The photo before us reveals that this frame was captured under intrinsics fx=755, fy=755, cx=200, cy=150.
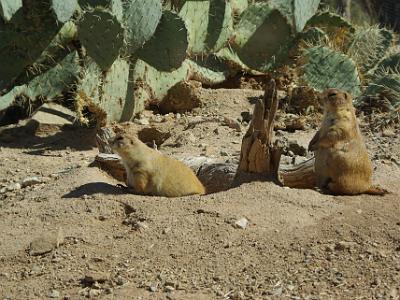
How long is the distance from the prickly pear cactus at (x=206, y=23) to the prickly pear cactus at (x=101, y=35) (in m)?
1.83

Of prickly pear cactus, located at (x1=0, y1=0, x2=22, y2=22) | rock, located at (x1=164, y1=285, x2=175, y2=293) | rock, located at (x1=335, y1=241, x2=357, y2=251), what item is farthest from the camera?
prickly pear cactus, located at (x1=0, y1=0, x2=22, y2=22)

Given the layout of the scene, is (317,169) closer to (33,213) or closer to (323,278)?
(323,278)

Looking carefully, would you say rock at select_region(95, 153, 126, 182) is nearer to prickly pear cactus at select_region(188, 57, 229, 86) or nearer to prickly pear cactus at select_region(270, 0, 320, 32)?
prickly pear cactus at select_region(188, 57, 229, 86)

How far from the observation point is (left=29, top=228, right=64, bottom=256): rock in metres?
5.65

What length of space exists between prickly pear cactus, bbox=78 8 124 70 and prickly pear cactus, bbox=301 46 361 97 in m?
2.71

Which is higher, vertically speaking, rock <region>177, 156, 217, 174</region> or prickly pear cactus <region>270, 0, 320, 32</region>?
prickly pear cactus <region>270, 0, 320, 32</region>

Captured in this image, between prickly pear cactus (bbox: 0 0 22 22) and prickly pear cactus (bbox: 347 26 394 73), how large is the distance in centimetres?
458

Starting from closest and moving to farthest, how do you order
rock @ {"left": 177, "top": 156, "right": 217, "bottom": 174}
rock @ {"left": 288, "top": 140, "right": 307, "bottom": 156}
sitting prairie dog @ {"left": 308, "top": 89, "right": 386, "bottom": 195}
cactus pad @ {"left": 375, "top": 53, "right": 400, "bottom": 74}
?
sitting prairie dog @ {"left": 308, "top": 89, "right": 386, "bottom": 195}
rock @ {"left": 177, "top": 156, "right": 217, "bottom": 174}
rock @ {"left": 288, "top": 140, "right": 307, "bottom": 156}
cactus pad @ {"left": 375, "top": 53, "right": 400, "bottom": 74}

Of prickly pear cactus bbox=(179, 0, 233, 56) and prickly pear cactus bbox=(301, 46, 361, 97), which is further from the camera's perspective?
prickly pear cactus bbox=(179, 0, 233, 56)

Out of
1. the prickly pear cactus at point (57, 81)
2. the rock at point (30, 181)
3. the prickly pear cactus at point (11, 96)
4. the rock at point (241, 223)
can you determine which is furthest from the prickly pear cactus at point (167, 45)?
the rock at point (241, 223)

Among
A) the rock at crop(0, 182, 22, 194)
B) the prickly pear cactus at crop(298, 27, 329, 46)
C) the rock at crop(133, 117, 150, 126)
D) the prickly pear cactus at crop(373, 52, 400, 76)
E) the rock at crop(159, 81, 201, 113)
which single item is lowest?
the rock at crop(0, 182, 22, 194)

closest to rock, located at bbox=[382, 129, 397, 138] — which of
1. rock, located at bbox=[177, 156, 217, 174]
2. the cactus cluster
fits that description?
the cactus cluster

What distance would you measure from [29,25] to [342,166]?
4.74 m

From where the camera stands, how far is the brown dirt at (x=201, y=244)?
199 inches
